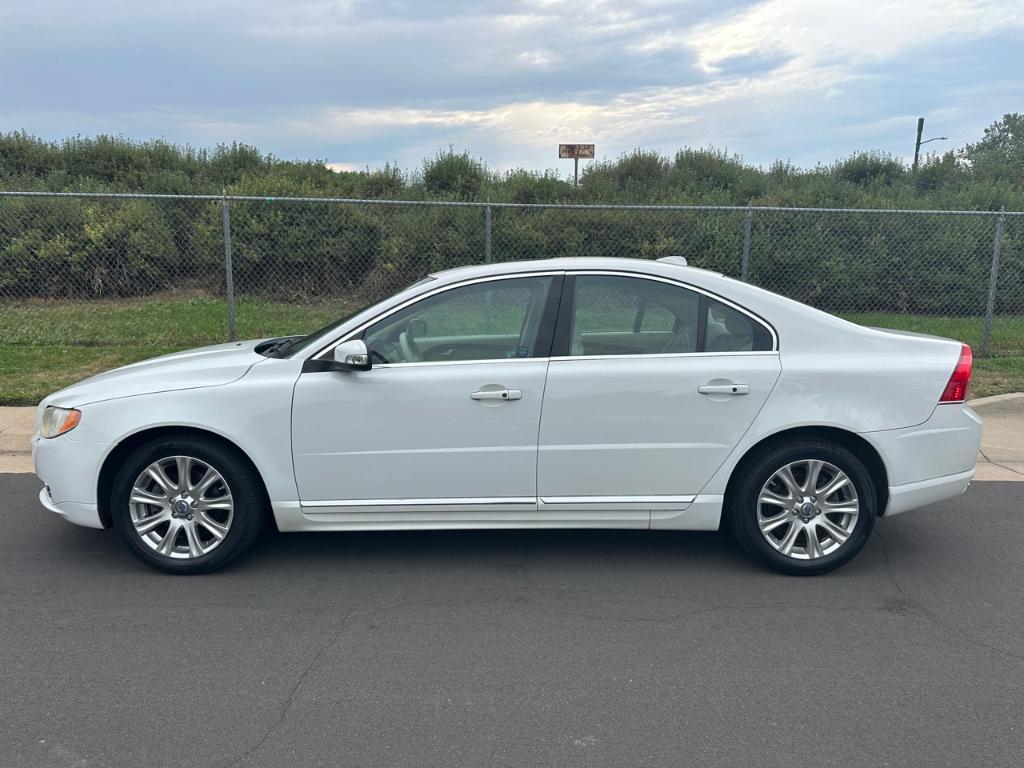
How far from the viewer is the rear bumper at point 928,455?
437 cm

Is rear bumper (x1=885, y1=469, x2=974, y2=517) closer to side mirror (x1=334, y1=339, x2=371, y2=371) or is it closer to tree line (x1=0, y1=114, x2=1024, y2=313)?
side mirror (x1=334, y1=339, x2=371, y2=371)

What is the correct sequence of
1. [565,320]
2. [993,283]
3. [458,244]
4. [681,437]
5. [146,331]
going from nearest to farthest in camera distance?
1. [681,437]
2. [565,320]
3. [993,283]
4. [146,331]
5. [458,244]

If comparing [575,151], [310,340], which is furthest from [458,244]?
[310,340]

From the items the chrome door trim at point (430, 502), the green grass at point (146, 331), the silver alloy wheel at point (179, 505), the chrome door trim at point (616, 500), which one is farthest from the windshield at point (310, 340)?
the green grass at point (146, 331)

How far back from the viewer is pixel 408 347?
14.6 ft

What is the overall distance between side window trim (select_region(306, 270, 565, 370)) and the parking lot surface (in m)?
1.15

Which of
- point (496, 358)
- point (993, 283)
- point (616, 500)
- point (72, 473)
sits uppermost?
point (993, 283)

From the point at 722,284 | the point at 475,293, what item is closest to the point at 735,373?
the point at 722,284

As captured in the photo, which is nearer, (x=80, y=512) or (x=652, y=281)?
(x=80, y=512)

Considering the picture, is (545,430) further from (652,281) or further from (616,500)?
(652,281)

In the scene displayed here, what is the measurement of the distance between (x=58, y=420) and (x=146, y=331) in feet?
24.3

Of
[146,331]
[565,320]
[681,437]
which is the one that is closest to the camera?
[681,437]

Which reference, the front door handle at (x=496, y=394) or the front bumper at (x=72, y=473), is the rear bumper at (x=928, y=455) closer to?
the front door handle at (x=496, y=394)

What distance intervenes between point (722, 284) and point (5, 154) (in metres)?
18.5
